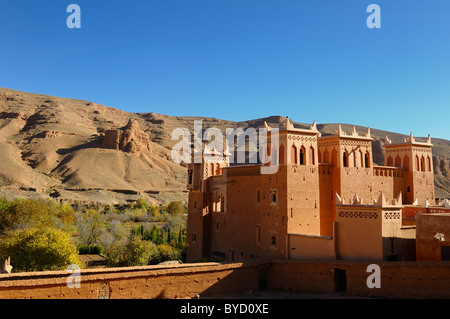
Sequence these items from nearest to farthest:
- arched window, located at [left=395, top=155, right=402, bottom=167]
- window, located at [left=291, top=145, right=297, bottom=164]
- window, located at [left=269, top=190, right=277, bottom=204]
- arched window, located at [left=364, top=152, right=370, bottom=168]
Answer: window, located at [left=291, top=145, right=297, bottom=164], window, located at [left=269, top=190, right=277, bottom=204], arched window, located at [left=364, top=152, right=370, bottom=168], arched window, located at [left=395, top=155, right=402, bottom=167]

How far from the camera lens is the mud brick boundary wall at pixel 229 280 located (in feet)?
49.0

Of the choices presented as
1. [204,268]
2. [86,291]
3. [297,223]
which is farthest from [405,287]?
[86,291]

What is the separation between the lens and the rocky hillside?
257ft

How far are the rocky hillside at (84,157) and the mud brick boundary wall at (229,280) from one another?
39832 mm

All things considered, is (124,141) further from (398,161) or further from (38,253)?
(398,161)

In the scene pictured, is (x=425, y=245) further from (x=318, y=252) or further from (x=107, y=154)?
(x=107, y=154)

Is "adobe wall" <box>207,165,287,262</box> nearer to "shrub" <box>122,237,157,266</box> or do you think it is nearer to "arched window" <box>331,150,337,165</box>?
"arched window" <box>331,150,337,165</box>

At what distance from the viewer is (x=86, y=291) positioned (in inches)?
602

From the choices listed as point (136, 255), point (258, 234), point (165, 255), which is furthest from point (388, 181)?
point (136, 255)

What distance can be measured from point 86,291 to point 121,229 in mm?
31194

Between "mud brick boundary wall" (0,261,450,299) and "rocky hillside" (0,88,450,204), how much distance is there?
39.8 meters

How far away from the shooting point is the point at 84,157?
9438 centimetres

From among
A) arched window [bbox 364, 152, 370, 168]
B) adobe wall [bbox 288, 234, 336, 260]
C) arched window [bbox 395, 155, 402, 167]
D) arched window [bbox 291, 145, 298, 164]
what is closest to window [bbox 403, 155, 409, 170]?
arched window [bbox 395, 155, 402, 167]

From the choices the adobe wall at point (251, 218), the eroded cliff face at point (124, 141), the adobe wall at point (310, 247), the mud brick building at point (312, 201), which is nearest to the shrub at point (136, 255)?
the mud brick building at point (312, 201)
